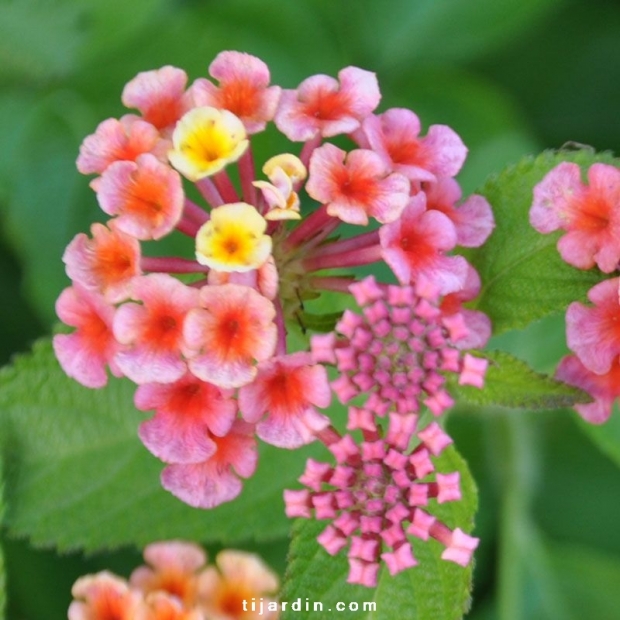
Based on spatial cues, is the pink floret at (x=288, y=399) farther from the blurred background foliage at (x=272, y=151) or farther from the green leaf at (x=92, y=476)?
the blurred background foliage at (x=272, y=151)

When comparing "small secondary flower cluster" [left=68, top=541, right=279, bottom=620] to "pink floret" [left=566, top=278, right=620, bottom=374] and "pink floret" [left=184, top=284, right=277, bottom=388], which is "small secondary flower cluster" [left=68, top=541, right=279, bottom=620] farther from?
"pink floret" [left=566, top=278, right=620, bottom=374]

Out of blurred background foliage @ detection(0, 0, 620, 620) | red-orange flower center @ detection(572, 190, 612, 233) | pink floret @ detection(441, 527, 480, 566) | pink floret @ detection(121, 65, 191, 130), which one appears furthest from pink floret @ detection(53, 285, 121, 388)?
blurred background foliage @ detection(0, 0, 620, 620)

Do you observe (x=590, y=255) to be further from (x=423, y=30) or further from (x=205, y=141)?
(x=423, y=30)

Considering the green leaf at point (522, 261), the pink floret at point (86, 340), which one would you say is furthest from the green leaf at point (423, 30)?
the pink floret at point (86, 340)

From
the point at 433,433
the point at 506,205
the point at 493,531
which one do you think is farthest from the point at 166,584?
the point at 493,531

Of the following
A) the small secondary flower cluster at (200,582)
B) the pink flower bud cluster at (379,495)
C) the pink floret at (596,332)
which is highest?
the pink floret at (596,332)

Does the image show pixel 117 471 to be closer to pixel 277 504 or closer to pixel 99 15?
pixel 277 504
